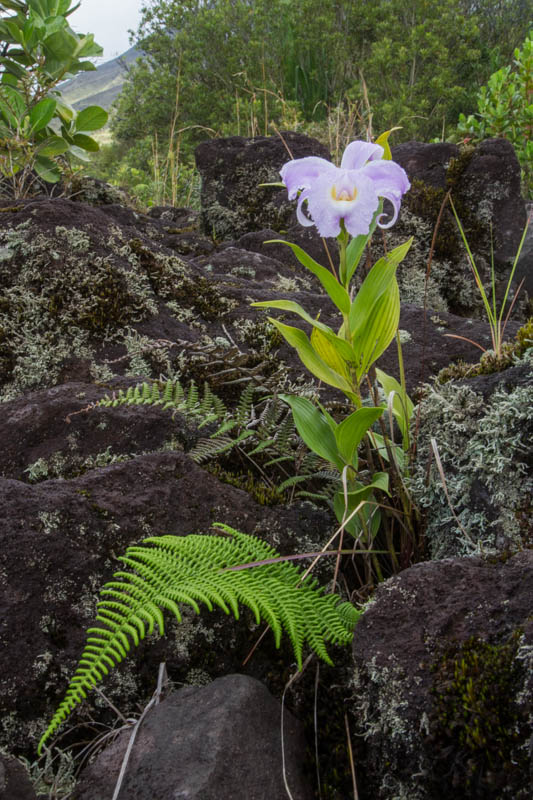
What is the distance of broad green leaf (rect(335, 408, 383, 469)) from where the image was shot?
1647mm

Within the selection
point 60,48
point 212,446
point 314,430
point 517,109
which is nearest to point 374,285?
point 314,430

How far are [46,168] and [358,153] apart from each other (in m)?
3.68

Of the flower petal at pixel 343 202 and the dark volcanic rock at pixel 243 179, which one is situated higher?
the dark volcanic rock at pixel 243 179

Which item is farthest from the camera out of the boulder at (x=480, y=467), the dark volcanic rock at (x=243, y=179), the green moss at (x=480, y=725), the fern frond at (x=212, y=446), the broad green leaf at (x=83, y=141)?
the dark volcanic rock at (x=243, y=179)

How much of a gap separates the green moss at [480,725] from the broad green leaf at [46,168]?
456 centimetres

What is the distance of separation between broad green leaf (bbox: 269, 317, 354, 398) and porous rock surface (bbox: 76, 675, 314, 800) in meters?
0.96

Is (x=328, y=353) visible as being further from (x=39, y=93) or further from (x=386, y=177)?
(x=39, y=93)

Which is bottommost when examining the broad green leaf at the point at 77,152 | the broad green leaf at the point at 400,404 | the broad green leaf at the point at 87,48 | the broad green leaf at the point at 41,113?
the broad green leaf at the point at 400,404

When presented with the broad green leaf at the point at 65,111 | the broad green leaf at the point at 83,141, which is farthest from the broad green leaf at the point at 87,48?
the broad green leaf at the point at 83,141

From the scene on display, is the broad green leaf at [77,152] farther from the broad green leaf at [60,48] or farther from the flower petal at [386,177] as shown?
the flower petal at [386,177]

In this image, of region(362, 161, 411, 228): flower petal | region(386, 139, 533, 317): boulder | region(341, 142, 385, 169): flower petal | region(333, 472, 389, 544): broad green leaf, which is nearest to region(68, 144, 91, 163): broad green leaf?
region(386, 139, 533, 317): boulder

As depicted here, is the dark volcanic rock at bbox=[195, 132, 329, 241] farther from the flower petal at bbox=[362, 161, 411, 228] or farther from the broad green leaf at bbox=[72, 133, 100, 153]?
the flower petal at bbox=[362, 161, 411, 228]

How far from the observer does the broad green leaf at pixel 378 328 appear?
1.81 meters

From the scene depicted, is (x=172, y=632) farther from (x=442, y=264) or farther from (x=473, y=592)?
(x=442, y=264)
